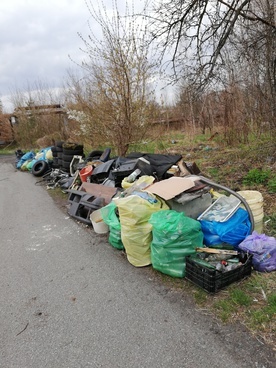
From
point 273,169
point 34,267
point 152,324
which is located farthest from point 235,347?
point 273,169

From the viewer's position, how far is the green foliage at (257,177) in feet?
16.6

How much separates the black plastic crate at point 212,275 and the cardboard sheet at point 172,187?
791mm

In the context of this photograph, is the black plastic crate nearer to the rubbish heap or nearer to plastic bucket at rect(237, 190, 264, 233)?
the rubbish heap

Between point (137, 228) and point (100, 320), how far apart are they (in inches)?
41.6

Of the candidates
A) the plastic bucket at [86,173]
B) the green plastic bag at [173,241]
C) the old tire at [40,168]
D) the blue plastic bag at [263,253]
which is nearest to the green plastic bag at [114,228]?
the green plastic bag at [173,241]

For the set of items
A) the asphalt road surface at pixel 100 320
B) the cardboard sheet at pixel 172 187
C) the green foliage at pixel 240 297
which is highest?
the cardboard sheet at pixel 172 187

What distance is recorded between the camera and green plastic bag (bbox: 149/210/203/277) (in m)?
2.74

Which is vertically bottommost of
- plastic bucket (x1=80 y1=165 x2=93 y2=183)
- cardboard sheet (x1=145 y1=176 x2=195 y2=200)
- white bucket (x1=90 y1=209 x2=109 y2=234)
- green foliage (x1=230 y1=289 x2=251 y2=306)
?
green foliage (x1=230 y1=289 x2=251 y2=306)

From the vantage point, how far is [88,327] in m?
2.29

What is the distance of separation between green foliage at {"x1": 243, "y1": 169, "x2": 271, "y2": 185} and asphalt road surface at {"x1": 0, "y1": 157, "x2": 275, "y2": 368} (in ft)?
9.97

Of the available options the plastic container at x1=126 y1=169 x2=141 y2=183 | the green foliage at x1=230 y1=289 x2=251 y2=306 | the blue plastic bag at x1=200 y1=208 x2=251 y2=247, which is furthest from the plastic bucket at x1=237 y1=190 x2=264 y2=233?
the plastic container at x1=126 y1=169 x2=141 y2=183

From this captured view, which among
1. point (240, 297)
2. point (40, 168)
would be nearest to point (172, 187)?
point (240, 297)

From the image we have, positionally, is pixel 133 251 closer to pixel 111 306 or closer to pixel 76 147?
pixel 111 306

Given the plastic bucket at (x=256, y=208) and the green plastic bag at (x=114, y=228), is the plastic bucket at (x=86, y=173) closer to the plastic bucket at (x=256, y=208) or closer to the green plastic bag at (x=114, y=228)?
the green plastic bag at (x=114, y=228)
